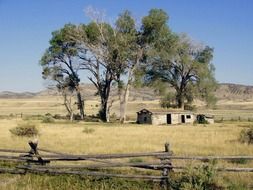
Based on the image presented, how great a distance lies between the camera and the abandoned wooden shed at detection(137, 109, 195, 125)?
62381 millimetres

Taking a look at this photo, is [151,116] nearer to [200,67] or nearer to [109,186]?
[200,67]

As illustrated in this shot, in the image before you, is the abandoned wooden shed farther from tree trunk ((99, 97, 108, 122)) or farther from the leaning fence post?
the leaning fence post

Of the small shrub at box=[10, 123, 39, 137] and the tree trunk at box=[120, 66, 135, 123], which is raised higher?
the tree trunk at box=[120, 66, 135, 123]

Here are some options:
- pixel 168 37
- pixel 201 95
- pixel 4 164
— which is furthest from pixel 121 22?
pixel 4 164

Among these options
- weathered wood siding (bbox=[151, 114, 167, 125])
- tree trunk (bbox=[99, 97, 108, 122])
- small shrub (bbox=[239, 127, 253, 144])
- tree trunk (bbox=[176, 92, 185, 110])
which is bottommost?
small shrub (bbox=[239, 127, 253, 144])

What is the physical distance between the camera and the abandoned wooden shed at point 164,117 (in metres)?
62.4

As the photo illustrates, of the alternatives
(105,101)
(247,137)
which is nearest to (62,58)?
(105,101)

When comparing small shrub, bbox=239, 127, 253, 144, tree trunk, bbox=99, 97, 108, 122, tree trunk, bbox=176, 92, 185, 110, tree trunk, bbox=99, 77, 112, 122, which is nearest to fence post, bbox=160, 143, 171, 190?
small shrub, bbox=239, 127, 253, 144

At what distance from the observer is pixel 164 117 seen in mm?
63406

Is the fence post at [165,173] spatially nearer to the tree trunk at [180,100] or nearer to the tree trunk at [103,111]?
the tree trunk at [103,111]

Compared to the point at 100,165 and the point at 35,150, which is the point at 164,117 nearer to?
the point at 35,150

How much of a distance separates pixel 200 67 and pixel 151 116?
40.2 ft

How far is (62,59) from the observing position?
218 ft

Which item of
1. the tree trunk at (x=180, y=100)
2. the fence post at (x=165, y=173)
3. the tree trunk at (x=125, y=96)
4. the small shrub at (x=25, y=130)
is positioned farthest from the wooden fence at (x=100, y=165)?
the tree trunk at (x=180, y=100)
